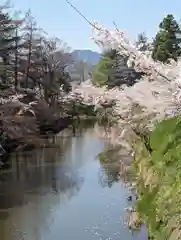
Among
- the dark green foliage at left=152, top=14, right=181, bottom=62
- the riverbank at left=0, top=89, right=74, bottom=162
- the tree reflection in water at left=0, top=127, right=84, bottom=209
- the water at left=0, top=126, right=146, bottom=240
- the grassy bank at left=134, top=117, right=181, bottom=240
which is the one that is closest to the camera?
the grassy bank at left=134, top=117, right=181, bottom=240

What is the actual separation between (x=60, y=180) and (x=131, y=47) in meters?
8.46

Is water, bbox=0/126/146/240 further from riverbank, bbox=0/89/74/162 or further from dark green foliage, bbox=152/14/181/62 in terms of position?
dark green foliage, bbox=152/14/181/62

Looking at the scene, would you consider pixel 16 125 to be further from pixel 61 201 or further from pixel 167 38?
pixel 167 38

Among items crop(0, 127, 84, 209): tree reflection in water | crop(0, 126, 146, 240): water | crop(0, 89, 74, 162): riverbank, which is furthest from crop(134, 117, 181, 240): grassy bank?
crop(0, 89, 74, 162): riverbank

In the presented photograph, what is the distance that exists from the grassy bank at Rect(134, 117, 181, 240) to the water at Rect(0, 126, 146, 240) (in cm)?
238

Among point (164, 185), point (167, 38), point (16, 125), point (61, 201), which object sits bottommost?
point (61, 201)

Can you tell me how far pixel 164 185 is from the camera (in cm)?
453

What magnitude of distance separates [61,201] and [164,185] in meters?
6.06

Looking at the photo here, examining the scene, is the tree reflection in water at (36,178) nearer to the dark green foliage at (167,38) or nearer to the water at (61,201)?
the water at (61,201)

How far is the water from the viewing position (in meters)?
8.27

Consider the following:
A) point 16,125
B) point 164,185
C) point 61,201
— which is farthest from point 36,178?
point 164,185

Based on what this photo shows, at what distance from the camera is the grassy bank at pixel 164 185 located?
4.07 metres

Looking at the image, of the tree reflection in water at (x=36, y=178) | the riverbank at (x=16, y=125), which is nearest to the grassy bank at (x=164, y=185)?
the tree reflection in water at (x=36, y=178)

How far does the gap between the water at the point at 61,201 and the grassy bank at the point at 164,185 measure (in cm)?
238
